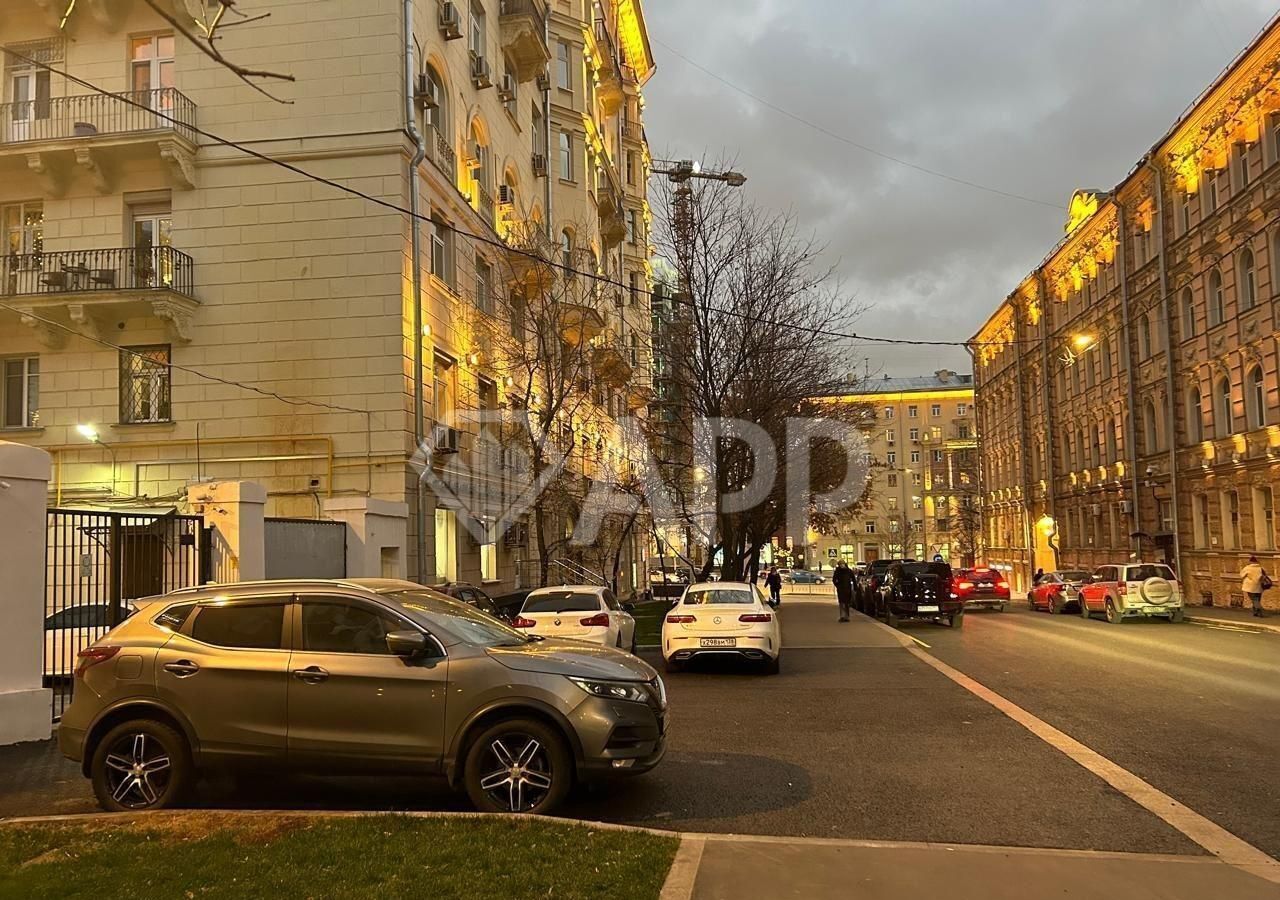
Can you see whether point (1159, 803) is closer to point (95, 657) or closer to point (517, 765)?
point (517, 765)

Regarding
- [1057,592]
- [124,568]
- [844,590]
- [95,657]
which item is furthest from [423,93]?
[1057,592]

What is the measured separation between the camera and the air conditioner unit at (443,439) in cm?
2178

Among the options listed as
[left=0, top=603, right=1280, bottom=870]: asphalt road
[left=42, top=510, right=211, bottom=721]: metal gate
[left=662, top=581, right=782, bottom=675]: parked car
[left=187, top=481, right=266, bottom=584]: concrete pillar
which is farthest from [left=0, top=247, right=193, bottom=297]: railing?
[left=0, top=603, right=1280, bottom=870]: asphalt road

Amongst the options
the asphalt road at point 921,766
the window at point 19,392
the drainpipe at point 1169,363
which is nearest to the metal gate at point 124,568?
the asphalt road at point 921,766

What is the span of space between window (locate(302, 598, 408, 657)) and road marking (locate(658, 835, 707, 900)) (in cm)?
256

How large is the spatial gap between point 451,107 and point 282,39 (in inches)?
165

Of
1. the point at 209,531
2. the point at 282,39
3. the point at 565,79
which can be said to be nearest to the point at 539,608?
the point at 209,531

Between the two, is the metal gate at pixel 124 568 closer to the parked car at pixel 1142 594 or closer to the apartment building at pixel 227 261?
the apartment building at pixel 227 261

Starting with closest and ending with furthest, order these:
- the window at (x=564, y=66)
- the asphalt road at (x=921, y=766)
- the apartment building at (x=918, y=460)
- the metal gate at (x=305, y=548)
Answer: the asphalt road at (x=921, y=766) < the metal gate at (x=305, y=548) < the window at (x=564, y=66) < the apartment building at (x=918, y=460)

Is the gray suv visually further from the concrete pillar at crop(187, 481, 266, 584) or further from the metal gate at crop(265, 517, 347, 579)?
the metal gate at crop(265, 517, 347, 579)

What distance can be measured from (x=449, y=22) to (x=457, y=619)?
1931cm

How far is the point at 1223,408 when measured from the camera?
104 feet

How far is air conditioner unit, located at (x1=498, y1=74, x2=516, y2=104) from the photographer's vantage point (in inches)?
1104

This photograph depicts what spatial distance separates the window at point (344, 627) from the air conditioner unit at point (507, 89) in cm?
2348
